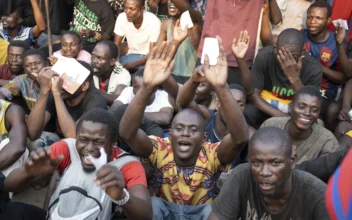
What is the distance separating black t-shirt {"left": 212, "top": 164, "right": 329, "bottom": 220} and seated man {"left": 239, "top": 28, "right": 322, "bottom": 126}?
2.03 metres

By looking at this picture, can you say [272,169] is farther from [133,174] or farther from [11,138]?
[11,138]

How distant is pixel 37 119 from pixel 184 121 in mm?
1368

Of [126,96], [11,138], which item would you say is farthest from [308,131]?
[11,138]

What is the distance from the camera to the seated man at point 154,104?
5.69m

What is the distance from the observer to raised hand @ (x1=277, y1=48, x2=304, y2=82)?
18.7ft

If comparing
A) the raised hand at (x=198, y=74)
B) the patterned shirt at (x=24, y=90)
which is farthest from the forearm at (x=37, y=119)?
the raised hand at (x=198, y=74)

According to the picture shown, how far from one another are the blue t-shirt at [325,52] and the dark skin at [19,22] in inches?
130

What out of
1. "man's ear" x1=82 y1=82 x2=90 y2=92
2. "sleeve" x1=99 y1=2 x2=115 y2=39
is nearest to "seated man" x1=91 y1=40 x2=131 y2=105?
"sleeve" x1=99 y1=2 x2=115 y2=39

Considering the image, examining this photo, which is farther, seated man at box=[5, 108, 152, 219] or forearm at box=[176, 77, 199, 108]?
forearm at box=[176, 77, 199, 108]

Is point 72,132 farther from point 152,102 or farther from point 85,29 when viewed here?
point 85,29

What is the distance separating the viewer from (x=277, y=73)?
5980mm

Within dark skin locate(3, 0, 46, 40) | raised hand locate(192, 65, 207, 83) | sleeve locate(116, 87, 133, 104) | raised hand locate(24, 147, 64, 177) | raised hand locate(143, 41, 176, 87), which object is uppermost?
raised hand locate(143, 41, 176, 87)

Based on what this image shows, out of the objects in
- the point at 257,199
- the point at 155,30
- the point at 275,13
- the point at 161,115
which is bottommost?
the point at 161,115

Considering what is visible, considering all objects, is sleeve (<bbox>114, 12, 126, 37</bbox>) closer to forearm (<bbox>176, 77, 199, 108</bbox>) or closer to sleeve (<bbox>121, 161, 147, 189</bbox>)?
forearm (<bbox>176, 77, 199, 108</bbox>)
